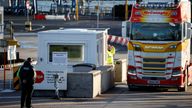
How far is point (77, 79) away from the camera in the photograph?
2094cm

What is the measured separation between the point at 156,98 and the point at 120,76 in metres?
6.57

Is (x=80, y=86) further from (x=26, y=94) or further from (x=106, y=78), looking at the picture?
(x=26, y=94)

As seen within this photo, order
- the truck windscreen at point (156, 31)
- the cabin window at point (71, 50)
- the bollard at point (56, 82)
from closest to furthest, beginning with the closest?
the bollard at point (56, 82) → the truck windscreen at point (156, 31) → the cabin window at point (71, 50)

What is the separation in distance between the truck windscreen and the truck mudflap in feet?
5.05

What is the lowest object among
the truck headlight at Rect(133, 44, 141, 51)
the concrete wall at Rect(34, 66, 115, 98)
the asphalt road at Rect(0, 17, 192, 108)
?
the asphalt road at Rect(0, 17, 192, 108)

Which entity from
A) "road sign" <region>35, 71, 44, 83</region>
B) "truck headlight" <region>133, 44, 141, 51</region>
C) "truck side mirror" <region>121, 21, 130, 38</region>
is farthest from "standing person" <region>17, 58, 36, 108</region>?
"truck headlight" <region>133, 44, 141, 51</region>

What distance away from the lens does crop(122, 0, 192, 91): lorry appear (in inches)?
907

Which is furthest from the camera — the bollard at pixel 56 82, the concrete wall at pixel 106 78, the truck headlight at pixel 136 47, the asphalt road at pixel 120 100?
the truck headlight at pixel 136 47

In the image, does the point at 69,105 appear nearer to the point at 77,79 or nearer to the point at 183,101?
the point at 77,79

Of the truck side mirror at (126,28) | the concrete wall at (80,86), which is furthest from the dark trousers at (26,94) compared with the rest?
the truck side mirror at (126,28)

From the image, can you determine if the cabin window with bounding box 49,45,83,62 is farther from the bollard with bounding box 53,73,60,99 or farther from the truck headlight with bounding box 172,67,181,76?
the bollard with bounding box 53,73,60,99

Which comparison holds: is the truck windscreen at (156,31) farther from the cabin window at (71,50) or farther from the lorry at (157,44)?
the cabin window at (71,50)

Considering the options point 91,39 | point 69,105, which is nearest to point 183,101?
point 69,105

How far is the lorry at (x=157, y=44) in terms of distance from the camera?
2305cm
